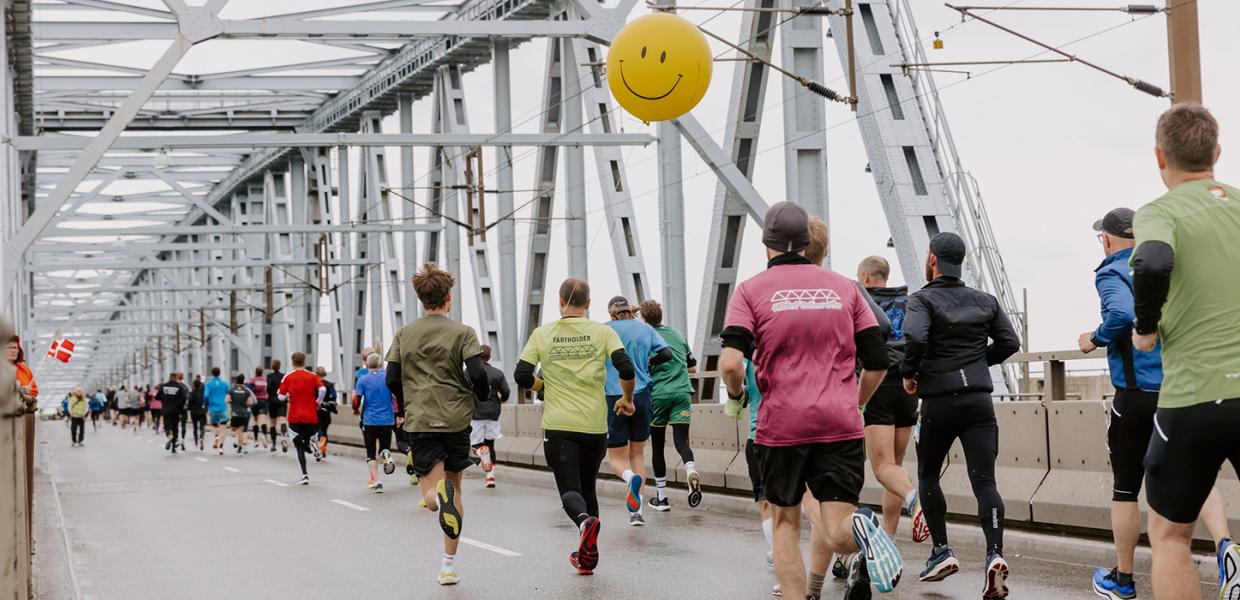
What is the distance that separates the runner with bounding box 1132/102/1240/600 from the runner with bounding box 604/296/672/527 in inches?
249

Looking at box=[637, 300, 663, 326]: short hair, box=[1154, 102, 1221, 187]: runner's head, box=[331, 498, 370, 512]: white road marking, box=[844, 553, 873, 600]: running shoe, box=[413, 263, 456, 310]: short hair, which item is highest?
box=[1154, 102, 1221, 187]: runner's head

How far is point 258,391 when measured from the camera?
3316 centimetres

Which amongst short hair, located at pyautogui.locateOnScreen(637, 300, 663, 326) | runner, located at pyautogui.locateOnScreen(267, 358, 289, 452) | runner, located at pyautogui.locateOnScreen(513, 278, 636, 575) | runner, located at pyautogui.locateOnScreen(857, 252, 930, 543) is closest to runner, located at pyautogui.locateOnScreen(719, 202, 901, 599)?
runner, located at pyautogui.locateOnScreen(857, 252, 930, 543)

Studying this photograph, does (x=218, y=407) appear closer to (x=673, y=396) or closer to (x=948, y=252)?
(x=673, y=396)

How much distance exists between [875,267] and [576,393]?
6.24 feet

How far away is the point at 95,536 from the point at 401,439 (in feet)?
26.7

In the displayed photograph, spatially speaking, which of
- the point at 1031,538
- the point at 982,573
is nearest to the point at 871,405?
the point at 982,573

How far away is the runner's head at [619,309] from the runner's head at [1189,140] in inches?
279

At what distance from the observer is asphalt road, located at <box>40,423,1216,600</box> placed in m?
8.61

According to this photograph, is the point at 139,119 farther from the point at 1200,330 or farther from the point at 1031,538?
the point at 1200,330

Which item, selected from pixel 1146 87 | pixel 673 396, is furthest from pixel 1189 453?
pixel 1146 87

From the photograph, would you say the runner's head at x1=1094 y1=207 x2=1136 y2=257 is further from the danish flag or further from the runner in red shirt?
the runner in red shirt

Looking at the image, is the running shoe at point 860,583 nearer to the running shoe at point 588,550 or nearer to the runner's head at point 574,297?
the running shoe at point 588,550

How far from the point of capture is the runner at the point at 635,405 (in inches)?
444
